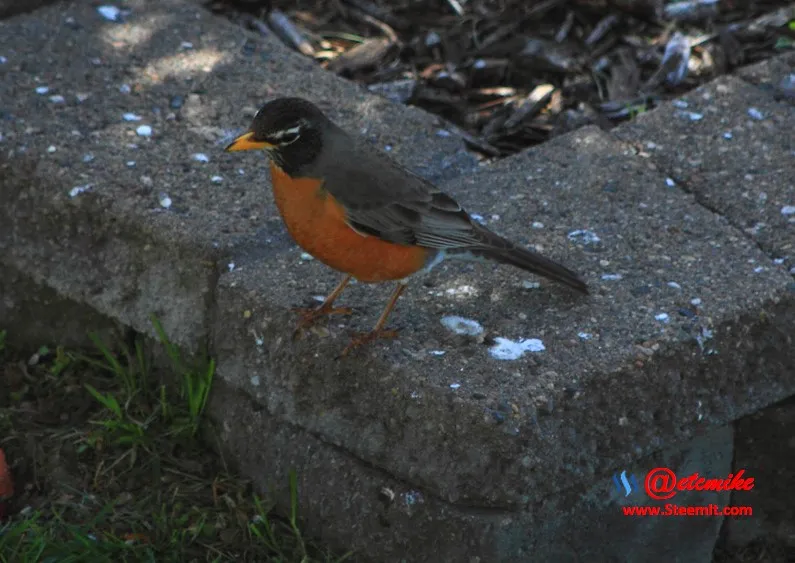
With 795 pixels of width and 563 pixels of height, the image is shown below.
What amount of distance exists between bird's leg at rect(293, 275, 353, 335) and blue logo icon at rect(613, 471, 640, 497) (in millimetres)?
890

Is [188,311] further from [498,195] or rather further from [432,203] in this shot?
[498,195]

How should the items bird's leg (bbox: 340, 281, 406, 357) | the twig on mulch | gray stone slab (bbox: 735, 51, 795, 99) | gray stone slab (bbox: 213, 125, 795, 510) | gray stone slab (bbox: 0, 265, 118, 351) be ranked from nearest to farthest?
gray stone slab (bbox: 213, 125, 795, 510)
bird's leg (bbox: 340, 281, 406, 357)
gray stone slab (bbox: 0, 265, 118, 351)
gray stone slab (bbox: 735, 51, 795, 99)
the twig on mulch

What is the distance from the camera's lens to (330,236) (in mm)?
3295

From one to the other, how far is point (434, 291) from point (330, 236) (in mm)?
439

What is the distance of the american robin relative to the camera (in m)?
3.31

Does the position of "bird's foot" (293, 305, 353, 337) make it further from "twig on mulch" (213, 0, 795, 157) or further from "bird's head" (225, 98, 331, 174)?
"twig on mulch" (213, 0, 795, 157)

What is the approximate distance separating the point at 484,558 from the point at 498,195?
1389mm

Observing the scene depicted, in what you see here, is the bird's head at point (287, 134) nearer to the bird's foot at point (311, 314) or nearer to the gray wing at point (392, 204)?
the gray wing at point (392, 204)

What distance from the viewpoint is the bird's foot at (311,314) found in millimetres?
3385

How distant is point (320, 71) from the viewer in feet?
15.4

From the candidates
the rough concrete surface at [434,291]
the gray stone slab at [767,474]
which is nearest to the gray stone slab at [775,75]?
the rough concrete surface at [434,291]

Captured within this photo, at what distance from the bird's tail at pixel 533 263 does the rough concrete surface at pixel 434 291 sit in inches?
2.5

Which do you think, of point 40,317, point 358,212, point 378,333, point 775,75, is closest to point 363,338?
point 378,333

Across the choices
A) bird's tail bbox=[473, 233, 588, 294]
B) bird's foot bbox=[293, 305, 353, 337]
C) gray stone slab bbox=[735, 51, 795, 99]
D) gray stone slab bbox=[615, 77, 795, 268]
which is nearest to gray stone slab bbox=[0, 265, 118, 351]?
bird's foot bbox=[293, 305, 353, 337]
